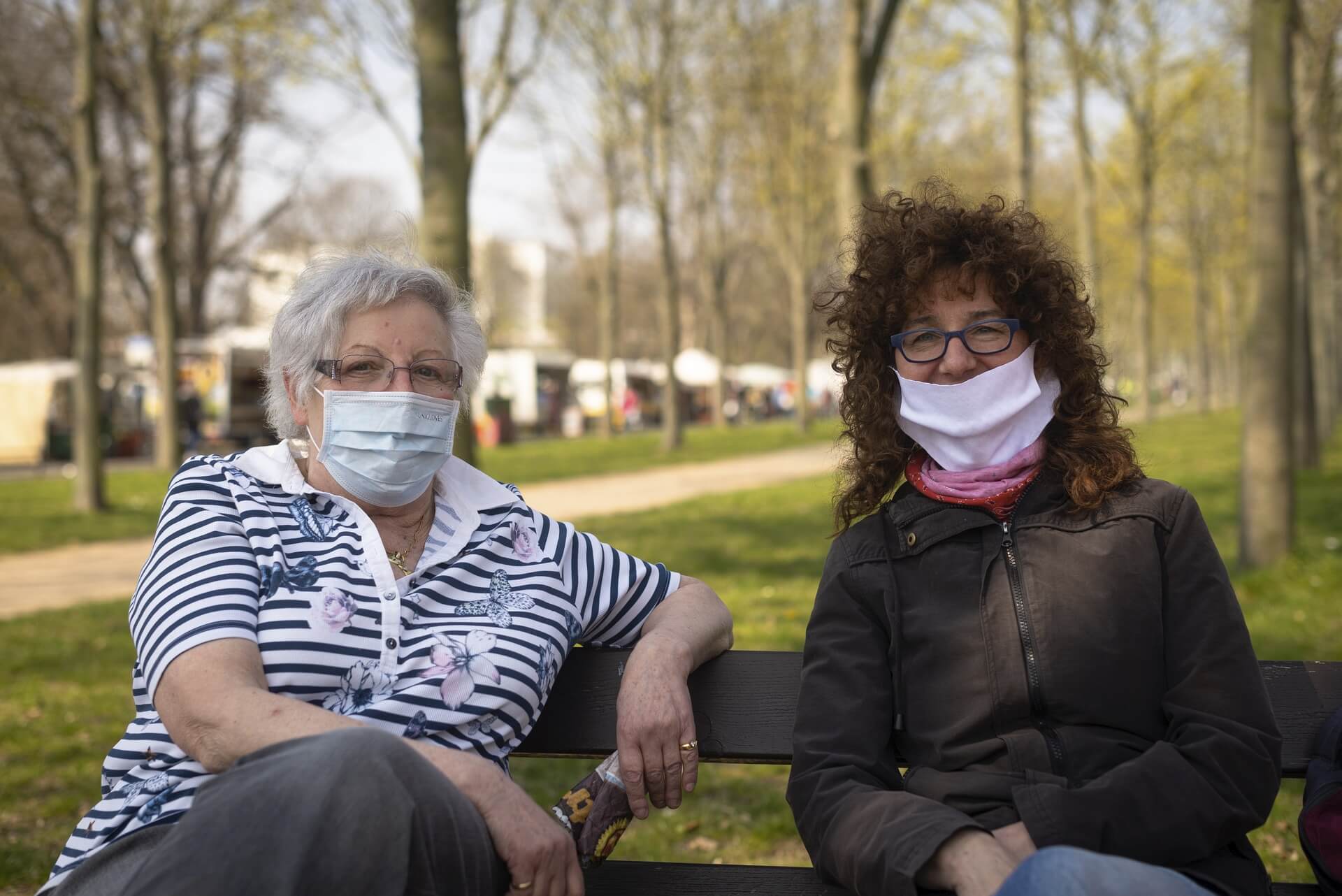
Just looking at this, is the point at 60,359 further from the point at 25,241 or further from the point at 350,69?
the point at 350,69

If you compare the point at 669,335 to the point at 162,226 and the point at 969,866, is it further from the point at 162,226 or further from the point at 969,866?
the point at 969,866

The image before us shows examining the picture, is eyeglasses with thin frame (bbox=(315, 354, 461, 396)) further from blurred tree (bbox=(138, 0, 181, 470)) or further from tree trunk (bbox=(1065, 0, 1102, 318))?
tree trunk (bbox=(1065, 0, 1102, 318))

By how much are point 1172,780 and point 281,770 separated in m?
1.44

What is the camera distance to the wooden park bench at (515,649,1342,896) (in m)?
2.63

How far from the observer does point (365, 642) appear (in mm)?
2453

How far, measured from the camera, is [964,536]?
246 centimetres

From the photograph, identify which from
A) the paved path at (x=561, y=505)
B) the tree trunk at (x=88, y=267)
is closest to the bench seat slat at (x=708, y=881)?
the paved path at (x=561, y=505)

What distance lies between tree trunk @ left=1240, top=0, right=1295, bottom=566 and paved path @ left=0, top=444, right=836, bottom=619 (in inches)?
112

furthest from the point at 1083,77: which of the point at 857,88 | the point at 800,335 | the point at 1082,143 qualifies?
the point at 857,88

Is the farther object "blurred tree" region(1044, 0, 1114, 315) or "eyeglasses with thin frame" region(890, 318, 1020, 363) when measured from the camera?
"blurred tree" region(1044, 0, 1114, 315)

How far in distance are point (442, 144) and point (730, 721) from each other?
17.9ft

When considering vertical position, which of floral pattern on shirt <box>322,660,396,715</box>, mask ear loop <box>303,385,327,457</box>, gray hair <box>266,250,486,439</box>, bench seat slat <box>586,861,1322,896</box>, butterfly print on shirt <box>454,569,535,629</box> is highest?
gray hair <box>266,250,486,439</box>

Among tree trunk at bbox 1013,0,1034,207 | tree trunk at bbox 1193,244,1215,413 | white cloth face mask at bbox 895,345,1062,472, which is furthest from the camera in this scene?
tree trunk at bbox 1193,244,1215,413

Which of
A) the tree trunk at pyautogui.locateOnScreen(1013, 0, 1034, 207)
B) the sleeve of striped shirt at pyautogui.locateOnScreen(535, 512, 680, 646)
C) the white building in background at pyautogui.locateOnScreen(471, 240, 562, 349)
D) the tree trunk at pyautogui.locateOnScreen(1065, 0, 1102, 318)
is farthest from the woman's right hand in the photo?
the white building in background at pyautogui.locateOnScreen(471, 240, 562, 349)
